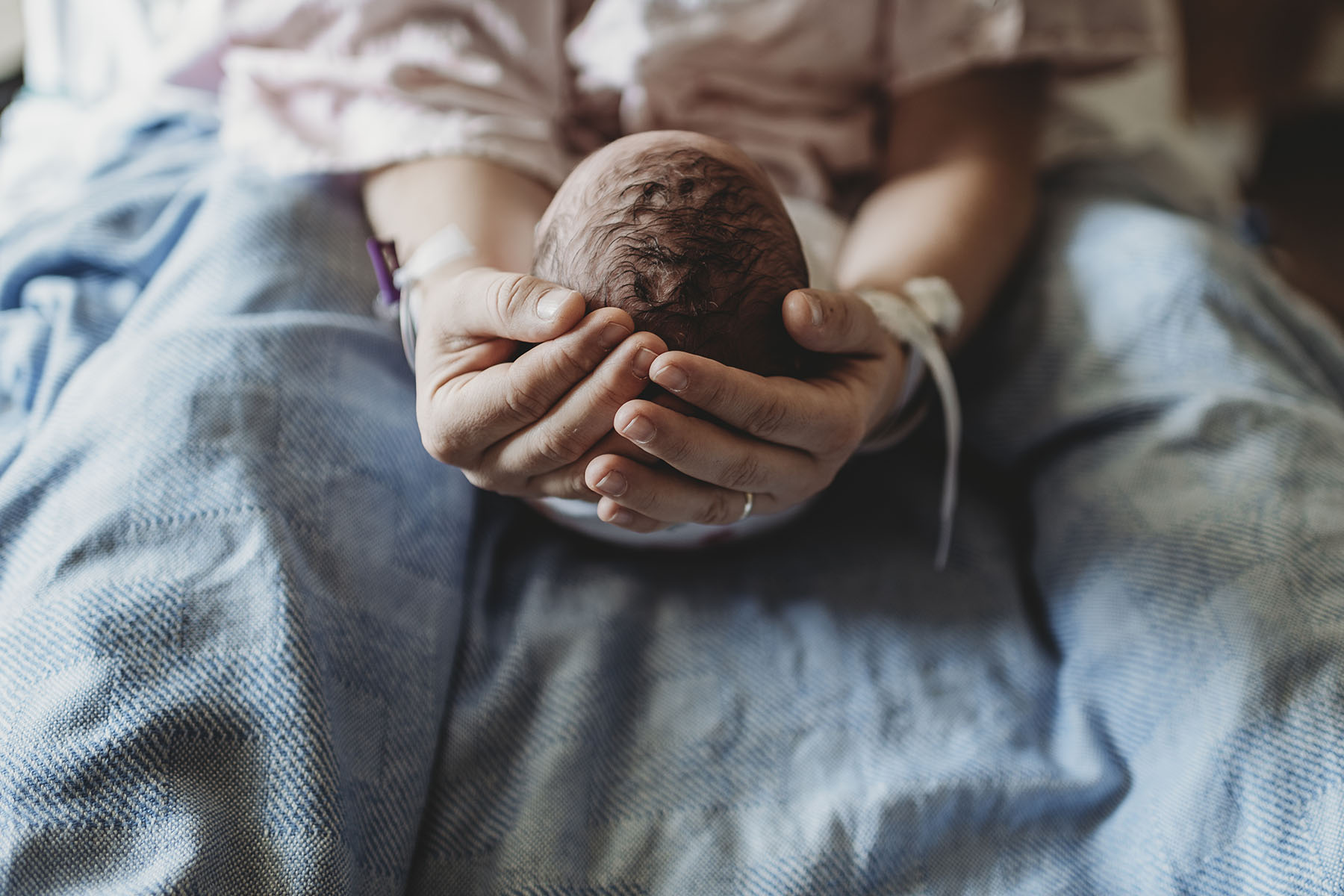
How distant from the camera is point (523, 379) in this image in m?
0.60

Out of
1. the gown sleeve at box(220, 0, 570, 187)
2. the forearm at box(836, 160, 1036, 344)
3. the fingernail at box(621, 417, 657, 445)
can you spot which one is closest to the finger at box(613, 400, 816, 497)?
the fingernail at box(621, 417, 657, 445)

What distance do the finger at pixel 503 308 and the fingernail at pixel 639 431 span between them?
85 millimetres

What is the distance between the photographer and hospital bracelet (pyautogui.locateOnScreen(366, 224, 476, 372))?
0.75 meters

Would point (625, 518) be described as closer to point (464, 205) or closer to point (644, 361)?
point (644, 361)

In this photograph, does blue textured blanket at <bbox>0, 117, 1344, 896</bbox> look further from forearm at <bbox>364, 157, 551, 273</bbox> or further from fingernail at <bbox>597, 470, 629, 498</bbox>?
fingernail at <bbox>597, 470, 629, 498</bbox>

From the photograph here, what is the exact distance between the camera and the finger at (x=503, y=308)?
59 cm

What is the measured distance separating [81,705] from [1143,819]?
2.50 ft

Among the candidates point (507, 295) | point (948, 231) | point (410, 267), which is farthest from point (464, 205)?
point (948, 231)

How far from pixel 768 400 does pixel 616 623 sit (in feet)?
0.97

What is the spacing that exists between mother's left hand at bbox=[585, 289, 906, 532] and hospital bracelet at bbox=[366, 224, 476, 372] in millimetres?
264

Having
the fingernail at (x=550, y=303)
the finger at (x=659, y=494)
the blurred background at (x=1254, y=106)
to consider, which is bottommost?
the blurred background at (x=1254, y=106)

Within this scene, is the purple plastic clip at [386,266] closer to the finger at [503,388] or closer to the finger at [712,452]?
the finger at [503,388]

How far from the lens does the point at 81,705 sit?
0.56 m

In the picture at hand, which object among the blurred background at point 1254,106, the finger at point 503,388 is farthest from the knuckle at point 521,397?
the blurred background at point 1254,106
